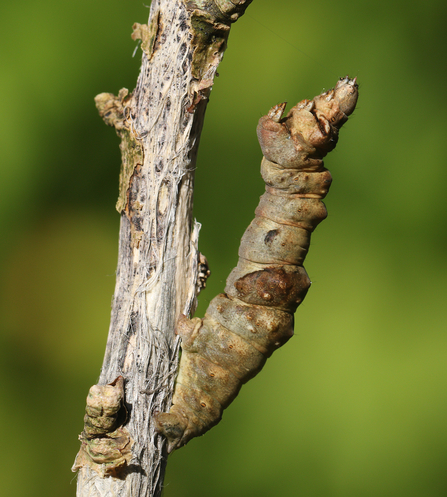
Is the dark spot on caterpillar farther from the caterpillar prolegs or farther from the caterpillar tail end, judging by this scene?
the caterpillar tail end

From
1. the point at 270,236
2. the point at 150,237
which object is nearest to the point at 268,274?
the point at 270,236

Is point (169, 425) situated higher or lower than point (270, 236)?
lower

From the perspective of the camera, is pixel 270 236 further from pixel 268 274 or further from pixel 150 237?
pixel 150 237

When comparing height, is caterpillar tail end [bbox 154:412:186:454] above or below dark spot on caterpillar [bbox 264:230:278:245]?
below

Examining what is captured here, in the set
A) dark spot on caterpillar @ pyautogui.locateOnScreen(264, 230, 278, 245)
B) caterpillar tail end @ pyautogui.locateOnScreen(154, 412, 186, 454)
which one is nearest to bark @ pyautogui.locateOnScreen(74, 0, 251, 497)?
caterpillar tail end @ pyautogui.locateOnScreen(154, 412, 186, 454)

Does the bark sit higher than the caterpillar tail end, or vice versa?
the bark
